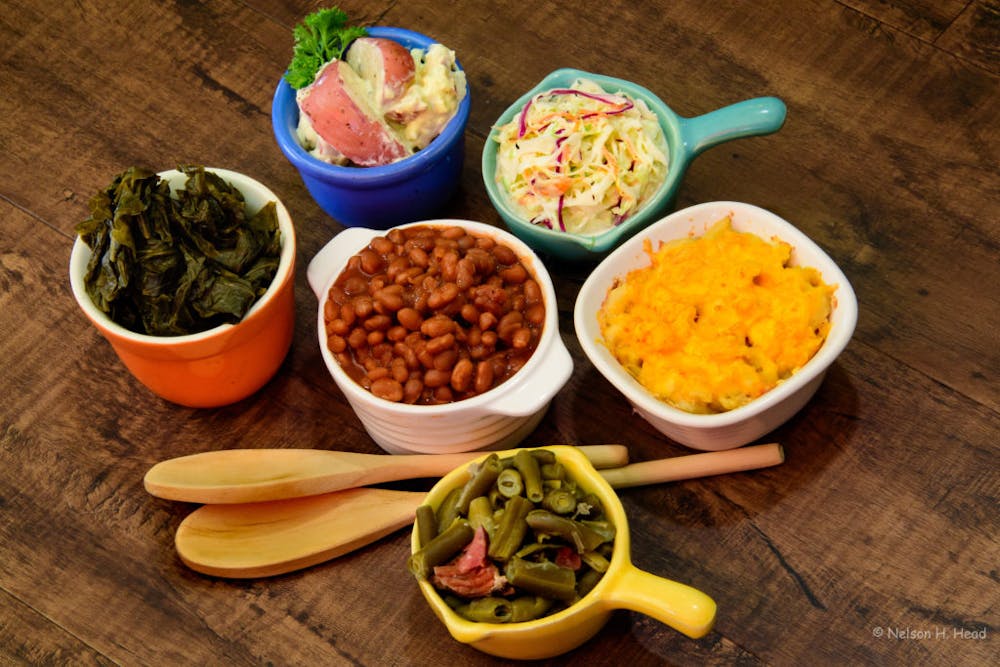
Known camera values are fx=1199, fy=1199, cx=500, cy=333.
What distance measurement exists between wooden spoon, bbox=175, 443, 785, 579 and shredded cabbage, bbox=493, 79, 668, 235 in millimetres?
635

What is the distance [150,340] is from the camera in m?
2.59

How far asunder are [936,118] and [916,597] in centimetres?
139

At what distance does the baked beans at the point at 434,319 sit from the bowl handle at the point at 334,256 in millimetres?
81

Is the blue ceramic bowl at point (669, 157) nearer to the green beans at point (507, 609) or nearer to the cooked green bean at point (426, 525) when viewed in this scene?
the cooked green bean at point (426, 525)

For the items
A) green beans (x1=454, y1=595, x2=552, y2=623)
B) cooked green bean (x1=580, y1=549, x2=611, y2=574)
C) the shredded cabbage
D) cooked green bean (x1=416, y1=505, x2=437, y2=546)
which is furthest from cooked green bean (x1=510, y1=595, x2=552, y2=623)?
the shredded cabbage

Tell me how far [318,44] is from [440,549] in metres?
1.37

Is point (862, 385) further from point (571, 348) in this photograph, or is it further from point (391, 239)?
point (391, 239)

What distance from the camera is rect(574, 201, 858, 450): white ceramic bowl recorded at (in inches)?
98.6

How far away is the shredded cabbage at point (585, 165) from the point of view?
2893 millimetres

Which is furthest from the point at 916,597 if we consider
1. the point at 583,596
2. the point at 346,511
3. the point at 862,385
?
the point at 346,511

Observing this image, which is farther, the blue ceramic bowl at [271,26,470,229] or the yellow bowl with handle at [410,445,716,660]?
the blue ceramic bowl at [271,26,470,229]

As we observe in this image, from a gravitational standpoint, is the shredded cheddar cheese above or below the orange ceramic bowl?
above

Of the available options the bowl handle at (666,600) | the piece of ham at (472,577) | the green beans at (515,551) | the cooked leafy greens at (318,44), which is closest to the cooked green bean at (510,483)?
the green beans at (515,551)

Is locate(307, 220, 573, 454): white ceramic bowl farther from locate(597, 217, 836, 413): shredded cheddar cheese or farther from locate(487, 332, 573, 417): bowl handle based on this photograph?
locate(597, 217, 836, 413): shredded cheddar cheese
